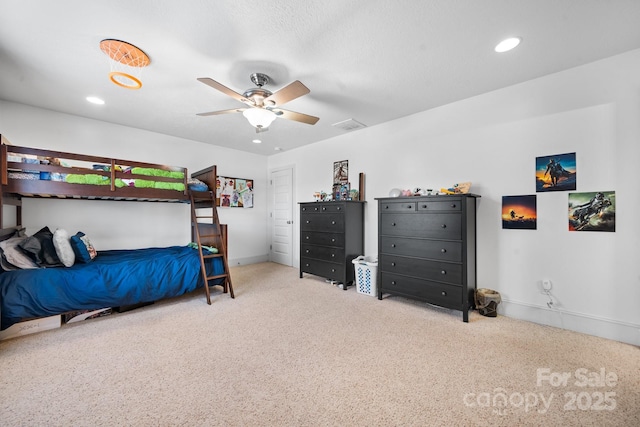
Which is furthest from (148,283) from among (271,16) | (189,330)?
(271,16)

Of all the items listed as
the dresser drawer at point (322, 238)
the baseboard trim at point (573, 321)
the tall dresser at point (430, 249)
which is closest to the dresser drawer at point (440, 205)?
the tall dresser at point (430, 249)

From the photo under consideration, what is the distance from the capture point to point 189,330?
2.51 meters

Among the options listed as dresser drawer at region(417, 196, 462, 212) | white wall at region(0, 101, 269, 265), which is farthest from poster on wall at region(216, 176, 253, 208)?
dresser drawer at region(417, 196, 462, 212)

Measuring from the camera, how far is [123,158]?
13.4 feet

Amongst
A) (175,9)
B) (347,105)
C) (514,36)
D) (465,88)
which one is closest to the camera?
(175,9)

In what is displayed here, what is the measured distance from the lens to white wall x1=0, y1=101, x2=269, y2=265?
11.2ft

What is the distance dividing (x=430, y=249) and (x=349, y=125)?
228 cm

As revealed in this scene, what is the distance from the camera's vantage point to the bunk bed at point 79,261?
94.5 inches

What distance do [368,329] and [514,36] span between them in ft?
9.31

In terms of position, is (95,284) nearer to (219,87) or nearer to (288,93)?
(219,87)

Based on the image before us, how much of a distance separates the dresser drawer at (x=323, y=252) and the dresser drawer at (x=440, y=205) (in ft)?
4.66

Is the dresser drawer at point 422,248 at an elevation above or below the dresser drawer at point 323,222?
below

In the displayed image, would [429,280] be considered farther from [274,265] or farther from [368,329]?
[274,265]

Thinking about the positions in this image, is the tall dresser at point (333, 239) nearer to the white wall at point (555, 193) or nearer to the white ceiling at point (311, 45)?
the white wall at point (555, 193)
